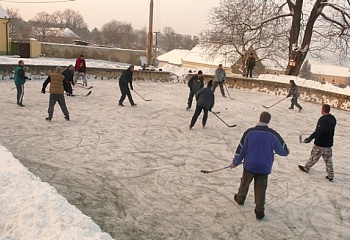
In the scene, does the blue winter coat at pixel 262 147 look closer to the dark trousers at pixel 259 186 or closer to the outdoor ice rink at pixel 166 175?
the dark trousers at pixel 259 186

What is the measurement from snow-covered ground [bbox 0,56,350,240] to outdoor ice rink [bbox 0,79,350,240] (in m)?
0.02

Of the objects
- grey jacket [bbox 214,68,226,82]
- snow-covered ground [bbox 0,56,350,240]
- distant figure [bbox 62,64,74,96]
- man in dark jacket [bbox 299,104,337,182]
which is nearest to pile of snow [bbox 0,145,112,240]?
snow-covered ground [bbox 0,56,350,240]

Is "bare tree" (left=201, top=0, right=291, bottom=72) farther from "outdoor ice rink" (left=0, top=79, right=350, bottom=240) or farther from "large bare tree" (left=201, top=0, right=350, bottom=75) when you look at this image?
"outdoor ice rink" (left=0, top=79, right=350, bottom=240)

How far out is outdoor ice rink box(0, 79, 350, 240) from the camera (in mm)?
4328

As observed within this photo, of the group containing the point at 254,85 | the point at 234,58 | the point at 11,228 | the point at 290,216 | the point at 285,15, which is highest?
the point at 285,15

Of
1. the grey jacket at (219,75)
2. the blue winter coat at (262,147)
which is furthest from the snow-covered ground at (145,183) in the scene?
the grey jacket at (219,75)

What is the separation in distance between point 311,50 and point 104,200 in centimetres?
2001

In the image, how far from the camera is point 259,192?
4.42 m

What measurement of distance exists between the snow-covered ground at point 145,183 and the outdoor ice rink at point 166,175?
2 cm

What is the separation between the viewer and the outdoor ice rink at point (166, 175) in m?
4.33

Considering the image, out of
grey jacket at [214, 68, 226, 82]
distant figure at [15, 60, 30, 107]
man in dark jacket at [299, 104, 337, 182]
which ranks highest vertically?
grey jacket at [214, 68, 226, 82]

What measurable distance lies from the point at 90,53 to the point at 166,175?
26336 millimetres

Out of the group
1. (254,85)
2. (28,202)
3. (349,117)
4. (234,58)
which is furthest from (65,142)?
(234,58)

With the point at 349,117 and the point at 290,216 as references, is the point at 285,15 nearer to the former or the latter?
the point at 349,117
